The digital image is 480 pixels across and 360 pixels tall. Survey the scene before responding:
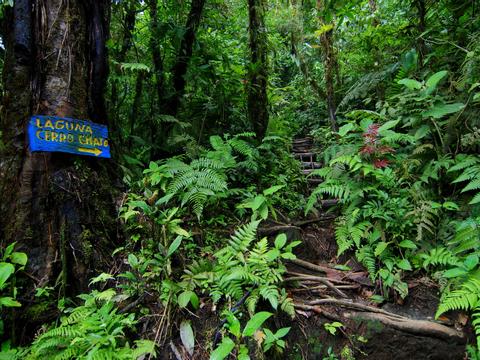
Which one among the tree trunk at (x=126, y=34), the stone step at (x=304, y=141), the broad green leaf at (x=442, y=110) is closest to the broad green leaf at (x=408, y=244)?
the broad green leaf at (x=442, y=110)

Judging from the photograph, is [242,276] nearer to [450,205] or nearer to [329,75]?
[450,205]

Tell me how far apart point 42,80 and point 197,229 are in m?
1.79

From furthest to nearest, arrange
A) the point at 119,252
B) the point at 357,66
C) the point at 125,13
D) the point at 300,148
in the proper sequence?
the point at 357,66 < the point at 300,148 < the point at 125,13 < the point at 119,252

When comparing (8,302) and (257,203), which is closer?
(8,302)

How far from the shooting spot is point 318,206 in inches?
162

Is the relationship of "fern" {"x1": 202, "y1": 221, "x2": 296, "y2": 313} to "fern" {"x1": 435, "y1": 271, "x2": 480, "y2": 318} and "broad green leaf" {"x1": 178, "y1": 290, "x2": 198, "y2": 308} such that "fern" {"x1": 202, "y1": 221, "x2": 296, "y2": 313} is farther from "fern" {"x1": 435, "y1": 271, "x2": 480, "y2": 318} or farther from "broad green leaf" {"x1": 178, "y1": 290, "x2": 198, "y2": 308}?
"fern" {"x1": 435, "y1": 271, "x2": 480, "y2": 318}

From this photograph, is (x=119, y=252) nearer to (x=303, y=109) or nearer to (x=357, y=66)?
(x=357, y=66)

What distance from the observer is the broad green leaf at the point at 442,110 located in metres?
3.11

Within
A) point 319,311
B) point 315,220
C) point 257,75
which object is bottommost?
point 319,311

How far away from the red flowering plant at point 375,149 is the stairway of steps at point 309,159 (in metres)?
0.84

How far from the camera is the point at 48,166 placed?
7.54ft

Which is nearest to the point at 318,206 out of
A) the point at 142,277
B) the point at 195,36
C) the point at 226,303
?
the point at 226,303

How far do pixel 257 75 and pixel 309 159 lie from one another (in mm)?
2308

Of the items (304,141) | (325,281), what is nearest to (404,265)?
(325,281)
